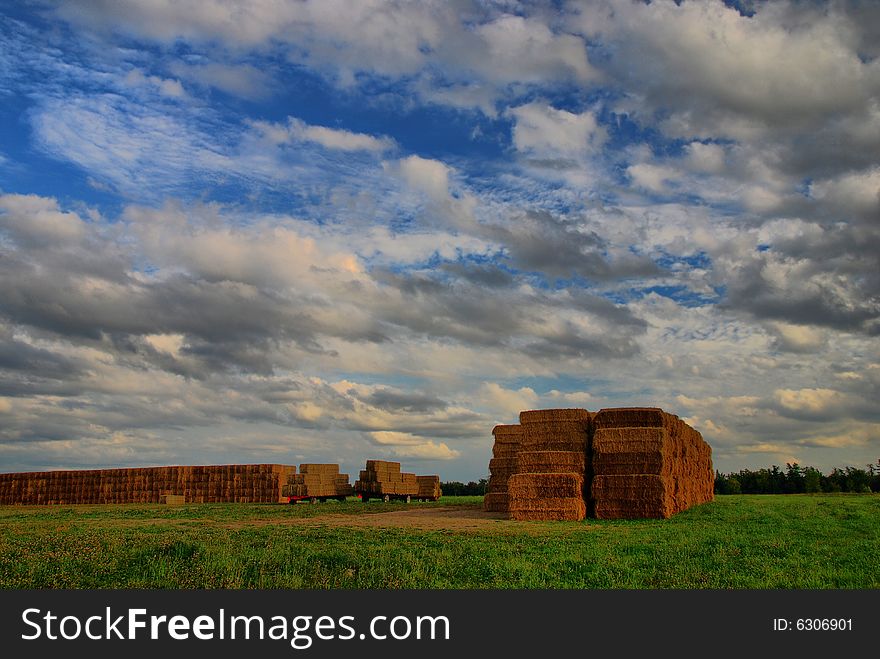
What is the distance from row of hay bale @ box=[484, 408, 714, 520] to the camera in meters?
25.0

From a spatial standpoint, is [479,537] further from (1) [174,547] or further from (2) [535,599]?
(2) [535,599]

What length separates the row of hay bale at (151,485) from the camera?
50094 millimetres

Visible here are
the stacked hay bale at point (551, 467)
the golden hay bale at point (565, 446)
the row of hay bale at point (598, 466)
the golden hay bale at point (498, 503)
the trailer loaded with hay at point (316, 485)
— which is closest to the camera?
the stacked hay bale at point (551, 467)

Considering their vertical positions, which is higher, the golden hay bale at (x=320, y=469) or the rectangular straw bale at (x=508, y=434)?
the rectangular straw bale at (x=508, y=434)

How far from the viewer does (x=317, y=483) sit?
49344 mm

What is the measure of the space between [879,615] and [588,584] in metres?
3.39

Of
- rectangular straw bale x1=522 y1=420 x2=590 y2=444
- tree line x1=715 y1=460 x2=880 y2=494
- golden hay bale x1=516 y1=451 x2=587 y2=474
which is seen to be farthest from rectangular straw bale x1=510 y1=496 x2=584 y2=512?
tree line x1=715 y1=460 x2=880 y2=494

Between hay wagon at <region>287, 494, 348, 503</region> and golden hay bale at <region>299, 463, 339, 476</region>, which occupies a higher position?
golden hay bale at <region>299, 463, 339, 476</region>

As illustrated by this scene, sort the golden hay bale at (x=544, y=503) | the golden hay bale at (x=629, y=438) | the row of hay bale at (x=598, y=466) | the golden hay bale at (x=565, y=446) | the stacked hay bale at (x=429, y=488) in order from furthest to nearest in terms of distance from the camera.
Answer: the stacked hay bale at (x=429, y=488)
the golden hay bale at (x=565, y=446)
the golden hay bale at (x=629, y=438)
the row of hay bale at (x=598, y=466)
the golden hay bale at (x=544, y=503)

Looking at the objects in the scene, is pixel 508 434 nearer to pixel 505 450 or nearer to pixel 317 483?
pixel 505 450

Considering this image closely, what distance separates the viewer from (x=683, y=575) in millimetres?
10695

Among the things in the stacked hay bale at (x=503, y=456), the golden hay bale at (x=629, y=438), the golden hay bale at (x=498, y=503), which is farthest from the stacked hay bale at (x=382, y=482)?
the golden hay bale at (x=629, y=438)

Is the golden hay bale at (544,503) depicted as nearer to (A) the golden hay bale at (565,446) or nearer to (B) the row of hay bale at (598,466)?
(B) the row of hay bale at (598,466)

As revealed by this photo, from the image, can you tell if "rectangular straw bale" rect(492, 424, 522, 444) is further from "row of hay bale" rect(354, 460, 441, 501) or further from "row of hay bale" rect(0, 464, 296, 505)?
"row of hay bale" rect(0, 464, 296, 505)
